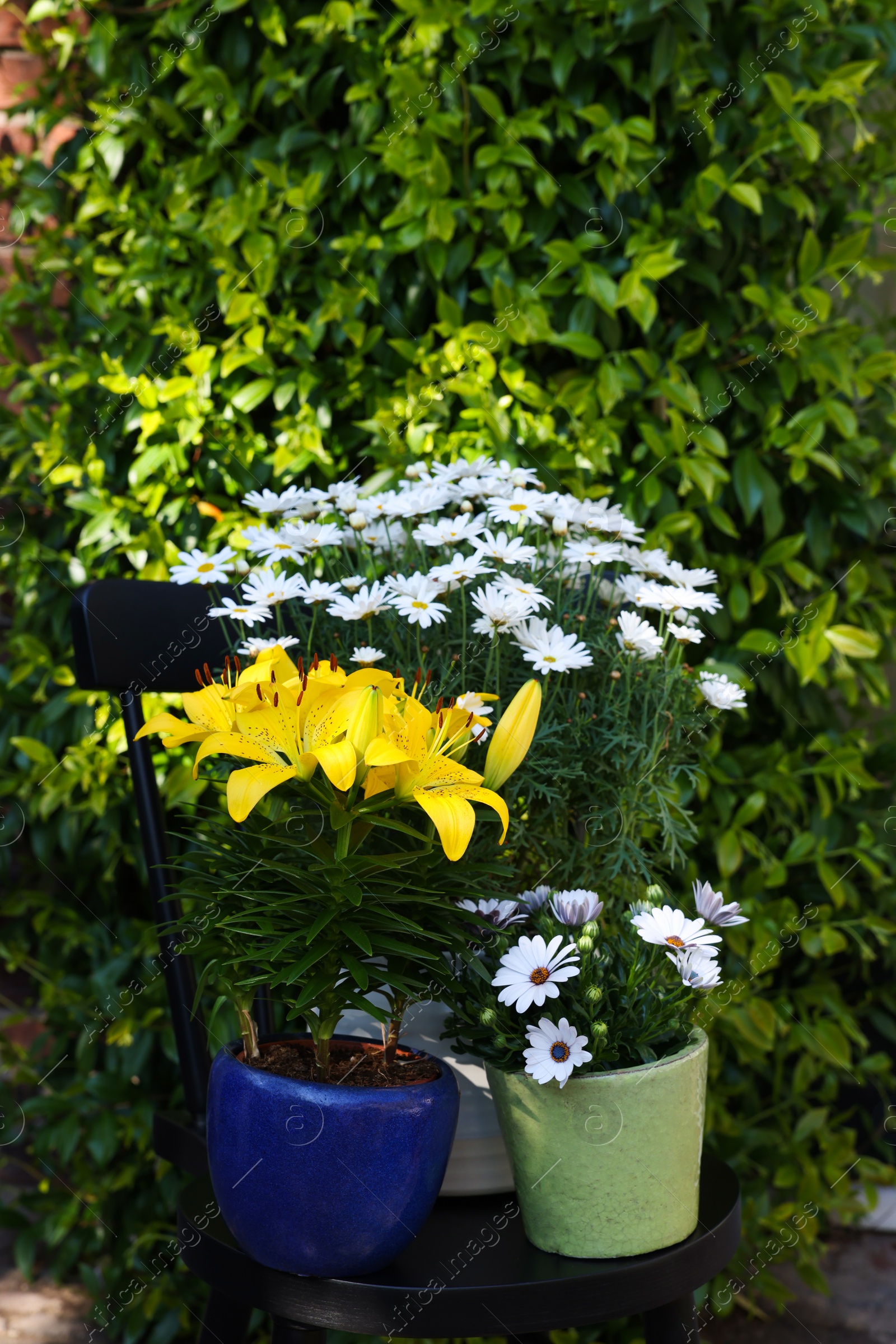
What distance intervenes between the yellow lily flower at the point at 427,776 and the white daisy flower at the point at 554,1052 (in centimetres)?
13

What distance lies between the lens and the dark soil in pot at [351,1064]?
0.65 m

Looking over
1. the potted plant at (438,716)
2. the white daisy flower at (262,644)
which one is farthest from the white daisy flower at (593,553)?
the white daisy flower at (262,644)

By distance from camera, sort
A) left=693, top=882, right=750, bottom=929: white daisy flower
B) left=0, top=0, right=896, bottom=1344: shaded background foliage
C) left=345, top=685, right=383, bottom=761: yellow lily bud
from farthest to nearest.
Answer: left=0, top=0, right=896, bottom=1344: shaded background foliage → left=693, top=882, right=750, bottom=929: white daisy flower → left=345, top=685, right=383, bottom=761: yellow lily bud

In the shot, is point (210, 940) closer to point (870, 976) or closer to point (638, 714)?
point (638, 714)

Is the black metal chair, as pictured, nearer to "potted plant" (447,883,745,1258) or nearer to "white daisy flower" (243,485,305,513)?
"potted plant" (447,883,745,1258)

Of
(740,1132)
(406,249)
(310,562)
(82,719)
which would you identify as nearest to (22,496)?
(82,719)

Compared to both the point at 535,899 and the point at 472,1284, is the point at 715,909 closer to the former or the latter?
the point at 535,899

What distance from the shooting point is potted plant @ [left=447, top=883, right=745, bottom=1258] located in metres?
0.61

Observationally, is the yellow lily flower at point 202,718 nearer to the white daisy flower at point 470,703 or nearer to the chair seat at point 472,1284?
the white daisy flower at point 470,703

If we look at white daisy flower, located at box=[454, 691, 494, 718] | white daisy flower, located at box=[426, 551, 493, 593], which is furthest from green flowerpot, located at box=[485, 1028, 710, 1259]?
white daisy flower, located at box=[426, 551, 493, 593]


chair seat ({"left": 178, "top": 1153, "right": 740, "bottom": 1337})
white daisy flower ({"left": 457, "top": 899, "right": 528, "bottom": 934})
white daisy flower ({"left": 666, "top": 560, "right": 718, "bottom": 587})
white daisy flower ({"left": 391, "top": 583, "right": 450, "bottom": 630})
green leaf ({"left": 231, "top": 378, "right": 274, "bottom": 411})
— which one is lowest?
chair seat ({"left": 178, "top": 1153, "right": 740, "bottom": 1337})

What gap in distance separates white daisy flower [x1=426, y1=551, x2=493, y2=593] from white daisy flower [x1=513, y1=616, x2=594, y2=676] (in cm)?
6

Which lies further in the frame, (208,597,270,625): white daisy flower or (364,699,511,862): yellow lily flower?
(208,597,270,625): white daisy flower

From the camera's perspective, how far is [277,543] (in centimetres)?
81
